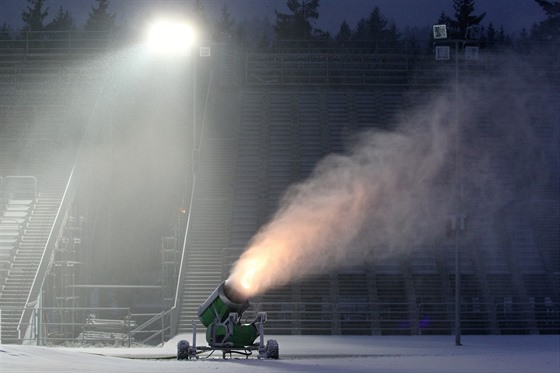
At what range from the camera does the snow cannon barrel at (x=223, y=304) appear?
24141mm

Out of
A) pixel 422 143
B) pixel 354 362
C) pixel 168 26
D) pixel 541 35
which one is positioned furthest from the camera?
pixel 541 35

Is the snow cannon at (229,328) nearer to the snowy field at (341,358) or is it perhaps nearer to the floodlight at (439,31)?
the snowy field at (341,358)

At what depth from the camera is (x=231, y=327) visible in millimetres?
24344

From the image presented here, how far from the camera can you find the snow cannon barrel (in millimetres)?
24141

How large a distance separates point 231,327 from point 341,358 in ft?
12.1

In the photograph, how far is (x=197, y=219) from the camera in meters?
45.3

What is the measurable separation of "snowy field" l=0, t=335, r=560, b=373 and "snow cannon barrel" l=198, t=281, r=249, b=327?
1019mm

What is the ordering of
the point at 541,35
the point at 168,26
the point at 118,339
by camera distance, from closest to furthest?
the point at 118,339
the point at 168,26
the point at 541,35

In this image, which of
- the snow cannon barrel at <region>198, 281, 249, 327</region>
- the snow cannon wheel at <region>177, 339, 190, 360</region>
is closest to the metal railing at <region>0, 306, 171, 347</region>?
the snow cannon wheel at <region>177, 339, 190, 360</region>

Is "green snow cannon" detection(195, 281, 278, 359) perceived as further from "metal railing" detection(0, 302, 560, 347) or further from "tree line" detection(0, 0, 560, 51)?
"tree line" detection(0, 0, 560, 51)

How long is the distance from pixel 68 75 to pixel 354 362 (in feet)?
120

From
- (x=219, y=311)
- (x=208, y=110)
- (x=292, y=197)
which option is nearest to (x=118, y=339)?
(x=219, y=311)

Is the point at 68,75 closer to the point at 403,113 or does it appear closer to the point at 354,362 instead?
the point at 403,113

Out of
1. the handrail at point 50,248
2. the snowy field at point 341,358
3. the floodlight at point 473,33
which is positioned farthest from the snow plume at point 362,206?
the floodlight at point 473,33
